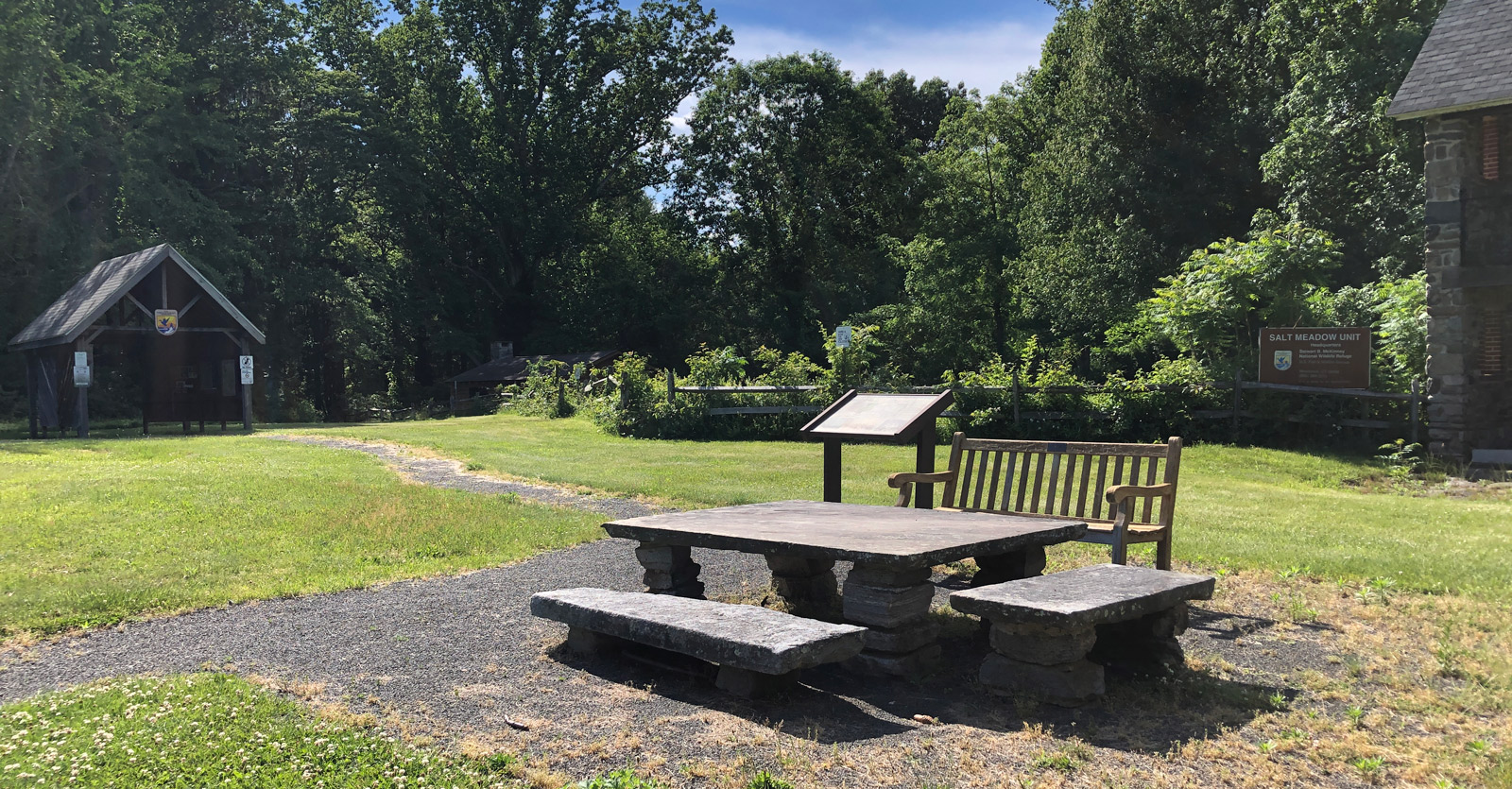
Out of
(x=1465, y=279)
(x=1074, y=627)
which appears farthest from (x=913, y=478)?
(x=1465, y=279)

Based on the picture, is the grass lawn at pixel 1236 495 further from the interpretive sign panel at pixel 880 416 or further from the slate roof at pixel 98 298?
the slate roof at pixel 98 298

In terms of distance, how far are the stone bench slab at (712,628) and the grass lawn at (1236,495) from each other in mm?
4875

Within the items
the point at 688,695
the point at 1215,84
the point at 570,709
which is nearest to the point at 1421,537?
the point at 688,695

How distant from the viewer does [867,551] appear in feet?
17.5

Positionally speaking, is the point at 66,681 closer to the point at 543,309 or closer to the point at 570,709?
the point at 570,709

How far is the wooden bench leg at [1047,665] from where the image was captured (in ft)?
16.3

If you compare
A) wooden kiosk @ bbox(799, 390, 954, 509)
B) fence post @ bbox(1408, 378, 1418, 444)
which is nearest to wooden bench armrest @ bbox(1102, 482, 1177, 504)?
wooden kiosk @ bbox(799, 390, 954, 509)

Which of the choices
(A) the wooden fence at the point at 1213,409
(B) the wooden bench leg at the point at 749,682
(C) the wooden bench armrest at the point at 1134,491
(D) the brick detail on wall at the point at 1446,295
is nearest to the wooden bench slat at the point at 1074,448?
(C) the wooden bench armrest at the point at 1134,491

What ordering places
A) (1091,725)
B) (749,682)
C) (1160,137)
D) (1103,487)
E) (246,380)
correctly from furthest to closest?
1. (1160,137)
2. (246,380)
3. (1103,487)
4. (749,682)
5. (1091,725)

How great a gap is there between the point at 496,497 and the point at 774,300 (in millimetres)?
36123

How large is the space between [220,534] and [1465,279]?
59.9 feet

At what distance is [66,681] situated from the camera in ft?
17.4

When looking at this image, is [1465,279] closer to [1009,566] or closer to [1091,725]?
[1009,566]

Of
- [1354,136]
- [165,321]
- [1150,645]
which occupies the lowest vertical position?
[1150,645]
